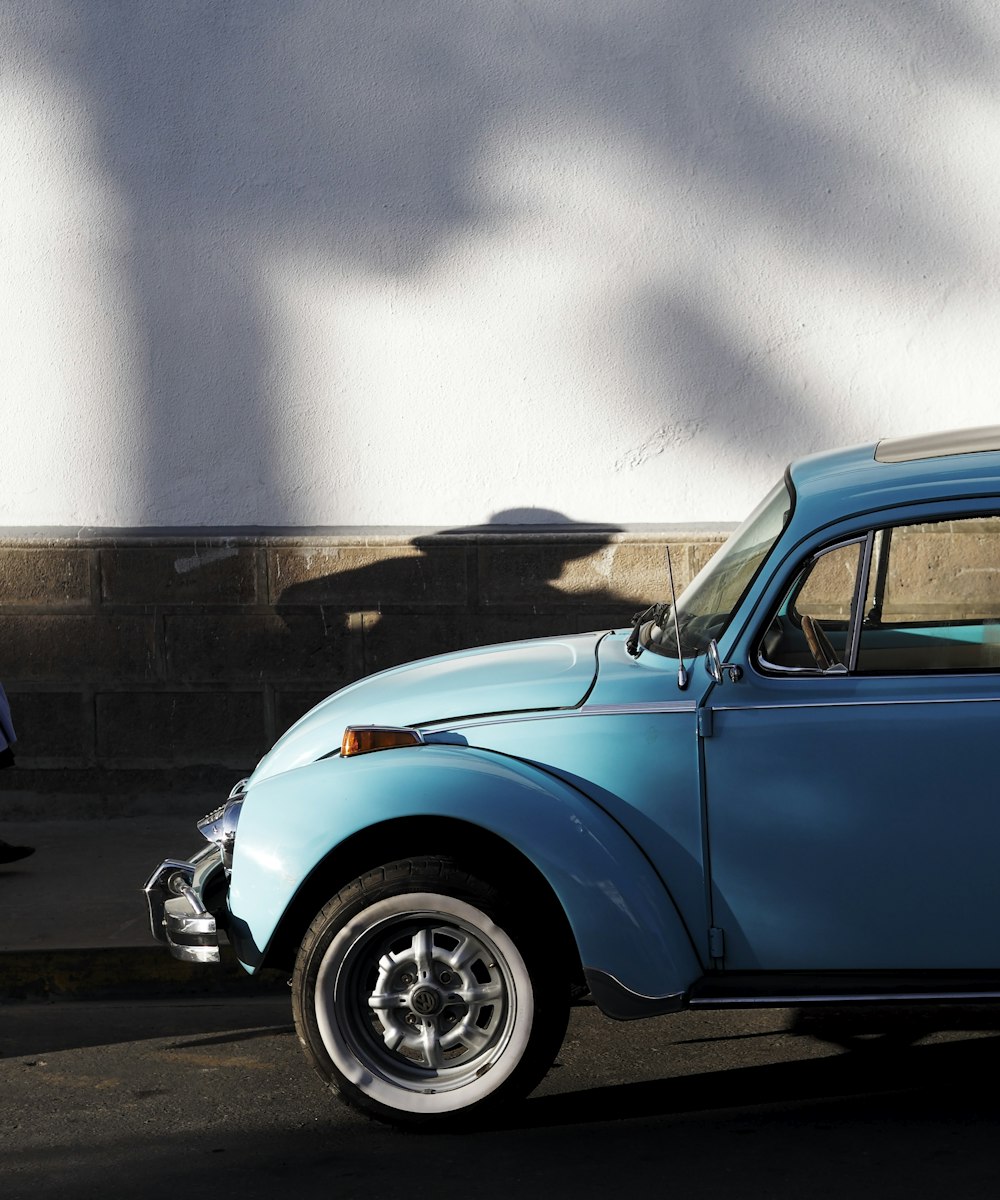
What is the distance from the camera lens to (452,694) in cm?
424

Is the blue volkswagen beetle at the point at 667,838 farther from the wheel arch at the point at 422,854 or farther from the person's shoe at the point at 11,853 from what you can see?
the person's shoe at the point at 11,853

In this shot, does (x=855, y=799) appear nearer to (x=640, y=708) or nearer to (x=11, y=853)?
(x=640, y=708)

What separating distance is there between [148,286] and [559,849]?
14.9 feet

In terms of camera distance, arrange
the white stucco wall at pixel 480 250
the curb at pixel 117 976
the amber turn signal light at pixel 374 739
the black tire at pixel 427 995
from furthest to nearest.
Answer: the white stucco wall at pixel 480 250, the curb at pixel 117 976, the amber turn signal light at pixel 374 739, the black tire at pixel 427 995

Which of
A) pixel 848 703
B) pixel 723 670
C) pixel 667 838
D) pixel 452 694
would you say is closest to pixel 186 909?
pixel 452 694

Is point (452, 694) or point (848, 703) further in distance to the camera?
point (452, 694)

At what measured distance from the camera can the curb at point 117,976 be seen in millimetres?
5301

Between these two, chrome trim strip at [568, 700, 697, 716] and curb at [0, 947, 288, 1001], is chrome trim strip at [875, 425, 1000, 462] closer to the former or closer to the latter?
chrome trim strip at [568, 700, 697, 716]

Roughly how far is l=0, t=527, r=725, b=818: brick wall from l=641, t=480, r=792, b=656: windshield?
2.68 meters

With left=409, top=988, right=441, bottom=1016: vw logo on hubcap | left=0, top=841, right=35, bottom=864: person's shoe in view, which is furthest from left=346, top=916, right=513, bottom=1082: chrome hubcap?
left=0, top=841, right=35, bottom=864: person's shoe

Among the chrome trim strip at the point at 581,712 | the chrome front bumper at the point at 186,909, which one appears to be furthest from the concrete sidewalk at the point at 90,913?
the chrome trim strip at the point at 581,712

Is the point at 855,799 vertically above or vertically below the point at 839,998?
above

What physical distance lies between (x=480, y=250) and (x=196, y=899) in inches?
158

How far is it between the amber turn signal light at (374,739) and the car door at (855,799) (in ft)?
2.65
